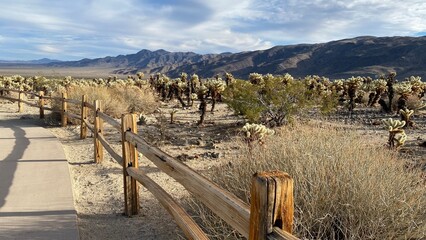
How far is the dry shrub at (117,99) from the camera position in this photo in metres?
16.8

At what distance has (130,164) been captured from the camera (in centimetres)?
567

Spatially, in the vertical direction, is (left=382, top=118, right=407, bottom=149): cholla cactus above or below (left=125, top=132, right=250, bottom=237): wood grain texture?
below

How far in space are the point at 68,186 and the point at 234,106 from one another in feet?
29.3

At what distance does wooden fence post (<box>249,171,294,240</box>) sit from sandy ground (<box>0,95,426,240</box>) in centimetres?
247

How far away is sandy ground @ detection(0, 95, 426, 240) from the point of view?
5242 millimetres

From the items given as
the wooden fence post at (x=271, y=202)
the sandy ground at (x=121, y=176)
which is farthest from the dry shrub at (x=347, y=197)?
the wooden fence post at (x=271, y=202)

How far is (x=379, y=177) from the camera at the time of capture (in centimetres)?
433

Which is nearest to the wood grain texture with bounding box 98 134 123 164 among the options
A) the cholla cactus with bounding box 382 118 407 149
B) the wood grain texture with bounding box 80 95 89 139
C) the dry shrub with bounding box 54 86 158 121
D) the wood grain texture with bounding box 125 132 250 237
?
the wood grain texture with bounding box 125 132 250 237

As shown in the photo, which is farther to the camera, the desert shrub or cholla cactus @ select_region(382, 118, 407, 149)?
the desert shrub

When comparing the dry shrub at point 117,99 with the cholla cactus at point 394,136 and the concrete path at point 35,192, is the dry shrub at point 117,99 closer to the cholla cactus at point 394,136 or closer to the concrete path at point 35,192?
the concrete path at point 35,192

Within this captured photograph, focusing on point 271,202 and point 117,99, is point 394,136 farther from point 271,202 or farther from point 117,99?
point 117,99

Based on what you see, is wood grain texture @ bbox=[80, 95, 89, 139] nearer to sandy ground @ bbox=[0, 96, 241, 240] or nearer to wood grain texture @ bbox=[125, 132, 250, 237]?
sandy ground @ bbox=[0, 96, 241, 240]

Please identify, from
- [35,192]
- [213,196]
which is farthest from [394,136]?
[213,196]

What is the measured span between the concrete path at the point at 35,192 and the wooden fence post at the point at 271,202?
125 inches
